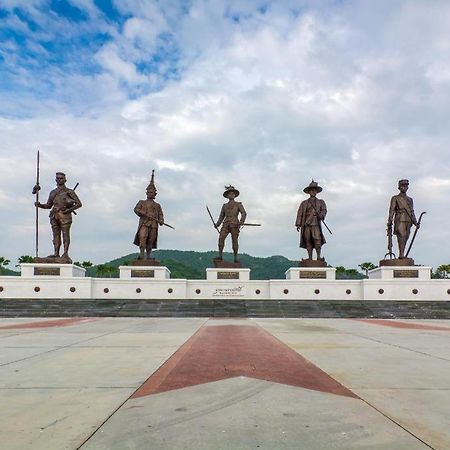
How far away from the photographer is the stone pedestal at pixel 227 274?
23047 mm

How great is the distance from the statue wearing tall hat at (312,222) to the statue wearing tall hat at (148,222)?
8.10 meters

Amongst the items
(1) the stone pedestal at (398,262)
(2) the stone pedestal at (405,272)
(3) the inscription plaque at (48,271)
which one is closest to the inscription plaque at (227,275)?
(2) the stone pedestal at (405,272)

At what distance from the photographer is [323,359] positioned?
575cm

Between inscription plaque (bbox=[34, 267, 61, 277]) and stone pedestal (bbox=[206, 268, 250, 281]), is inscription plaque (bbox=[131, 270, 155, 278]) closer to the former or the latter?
stone pedestal (bbox=[206, 268, 250, 281])

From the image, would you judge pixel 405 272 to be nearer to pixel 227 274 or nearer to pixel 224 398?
pixel 227 274

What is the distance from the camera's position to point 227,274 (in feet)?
75.7

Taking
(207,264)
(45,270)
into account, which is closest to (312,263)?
(45,270)

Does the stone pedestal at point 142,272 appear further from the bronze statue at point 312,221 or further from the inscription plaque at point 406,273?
the inscription plaque at point 406,273

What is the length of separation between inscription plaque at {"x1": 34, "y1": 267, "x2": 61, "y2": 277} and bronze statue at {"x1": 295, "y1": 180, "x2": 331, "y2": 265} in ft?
44.4

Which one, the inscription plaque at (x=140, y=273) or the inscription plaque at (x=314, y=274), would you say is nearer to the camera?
the inscription plaque at (x=314, y=274)

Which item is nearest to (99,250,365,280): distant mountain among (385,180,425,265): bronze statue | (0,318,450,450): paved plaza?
(385,180,425,265): bronze statue

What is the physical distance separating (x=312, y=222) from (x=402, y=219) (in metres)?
4.86

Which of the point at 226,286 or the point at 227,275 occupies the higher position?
the point at 227,275

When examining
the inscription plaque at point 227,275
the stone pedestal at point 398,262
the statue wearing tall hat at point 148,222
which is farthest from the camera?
the statue wearing tall hat at point 148,222
